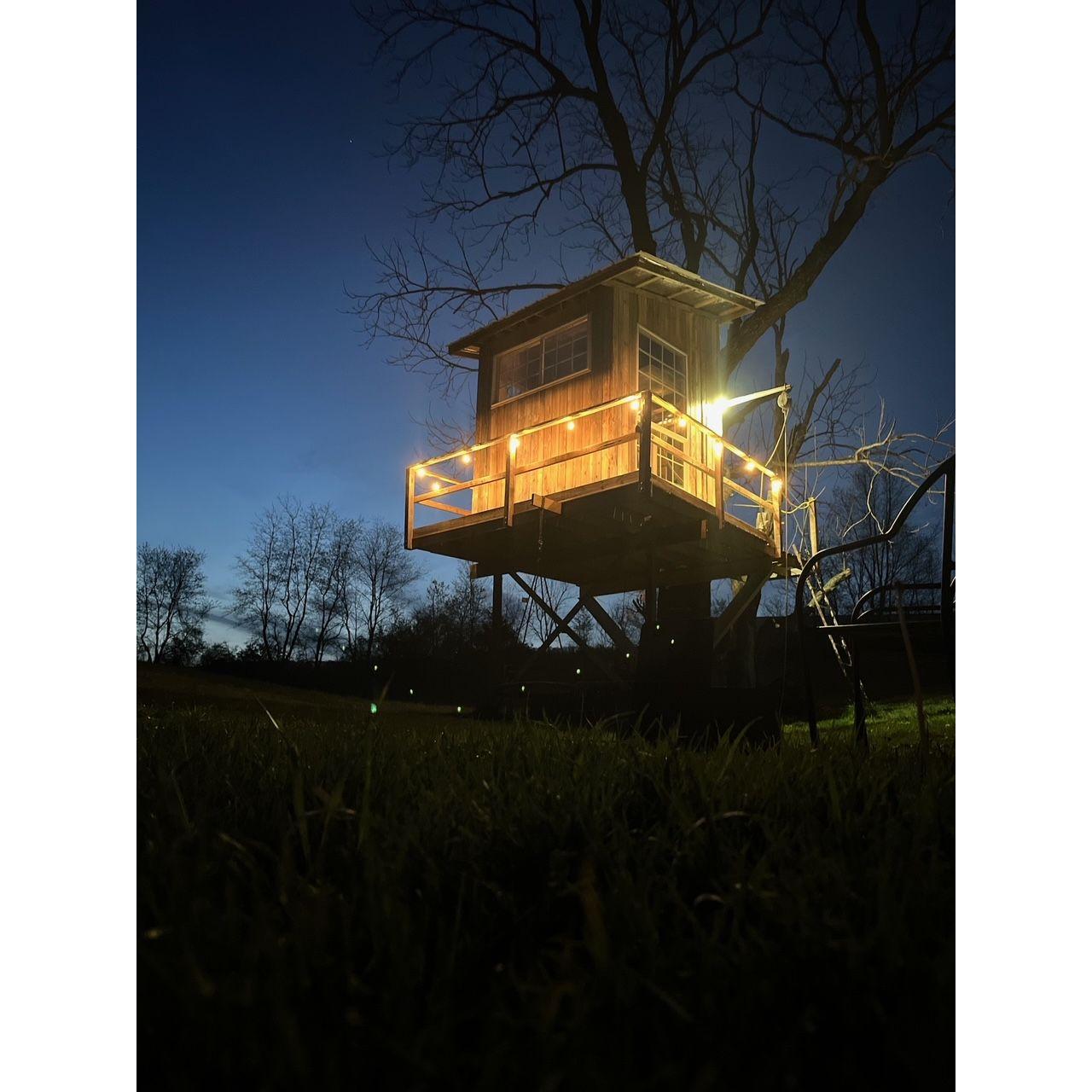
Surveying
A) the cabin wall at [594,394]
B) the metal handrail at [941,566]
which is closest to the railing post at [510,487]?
the cabin wall at [594,394]

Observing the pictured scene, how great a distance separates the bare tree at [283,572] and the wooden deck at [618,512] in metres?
4.68

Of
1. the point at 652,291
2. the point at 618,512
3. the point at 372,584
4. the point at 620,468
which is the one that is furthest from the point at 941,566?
the point at 652,291

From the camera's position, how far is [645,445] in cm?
791

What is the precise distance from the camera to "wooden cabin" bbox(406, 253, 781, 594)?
8961 millimetres

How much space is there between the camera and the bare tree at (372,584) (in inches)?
199

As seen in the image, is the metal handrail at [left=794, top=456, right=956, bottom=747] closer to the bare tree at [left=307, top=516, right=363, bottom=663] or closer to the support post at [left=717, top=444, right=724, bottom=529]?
the bare tree at [left=307, top=516, right=363, bottom=663]

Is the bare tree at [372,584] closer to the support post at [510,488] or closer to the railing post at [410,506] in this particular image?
the railing post at [410,506]

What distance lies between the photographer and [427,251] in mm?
8070

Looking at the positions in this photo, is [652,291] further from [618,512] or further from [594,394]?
[618,512]

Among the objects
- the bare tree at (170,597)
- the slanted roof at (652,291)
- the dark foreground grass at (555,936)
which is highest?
the slanted roof at (652,291)

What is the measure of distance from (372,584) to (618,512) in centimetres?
364

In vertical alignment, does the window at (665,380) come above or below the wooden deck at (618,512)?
above
